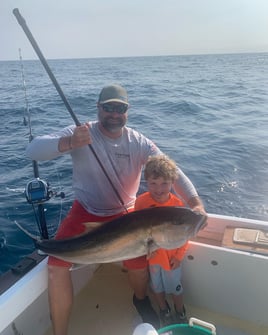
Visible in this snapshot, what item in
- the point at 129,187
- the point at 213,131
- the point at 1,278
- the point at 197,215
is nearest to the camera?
the point at 197,215

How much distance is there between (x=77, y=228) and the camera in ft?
10.9

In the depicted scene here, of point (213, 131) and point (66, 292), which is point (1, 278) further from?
point (213, 131)

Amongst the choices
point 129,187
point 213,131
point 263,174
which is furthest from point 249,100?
point 129,187

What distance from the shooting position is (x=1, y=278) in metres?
2.88

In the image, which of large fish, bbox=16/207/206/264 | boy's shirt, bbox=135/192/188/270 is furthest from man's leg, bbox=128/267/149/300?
large fish, bbox=16/207/206/264

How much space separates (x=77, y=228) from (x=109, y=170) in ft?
2.26

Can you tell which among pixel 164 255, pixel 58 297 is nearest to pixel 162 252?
pixel 164 255

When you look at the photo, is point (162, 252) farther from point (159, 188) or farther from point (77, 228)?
point (77, 228)

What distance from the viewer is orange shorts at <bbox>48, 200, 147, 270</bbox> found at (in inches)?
116

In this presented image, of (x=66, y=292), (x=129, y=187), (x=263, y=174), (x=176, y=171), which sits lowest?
(x=263, y=174)

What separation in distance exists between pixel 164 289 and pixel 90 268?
1.00 meters

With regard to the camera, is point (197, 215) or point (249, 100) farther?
point (249, 100)

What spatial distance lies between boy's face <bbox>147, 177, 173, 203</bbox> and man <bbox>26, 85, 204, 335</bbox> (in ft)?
0.95

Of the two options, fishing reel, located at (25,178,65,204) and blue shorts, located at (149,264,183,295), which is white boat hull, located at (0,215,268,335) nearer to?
blue shorts, located at (149,264,183,295)
